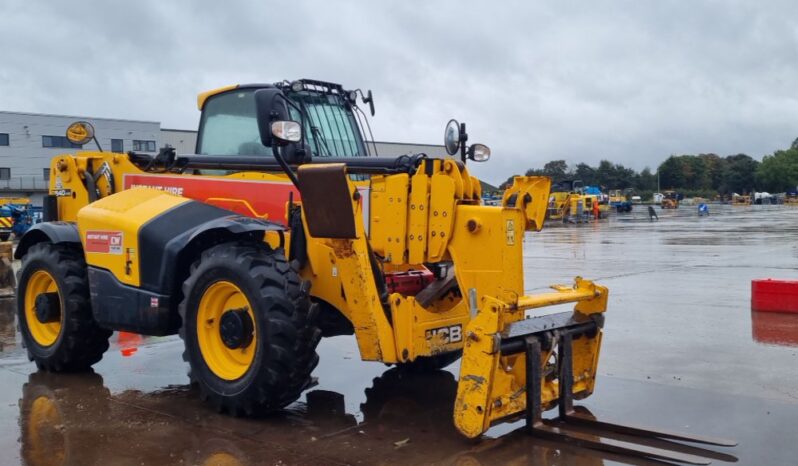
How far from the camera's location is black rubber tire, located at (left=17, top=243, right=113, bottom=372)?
22.9 feet

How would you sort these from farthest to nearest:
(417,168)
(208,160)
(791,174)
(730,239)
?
(791,174), (730,239), (208,160), (417,168)

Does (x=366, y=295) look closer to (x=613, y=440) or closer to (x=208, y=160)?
(x=613, y=440)

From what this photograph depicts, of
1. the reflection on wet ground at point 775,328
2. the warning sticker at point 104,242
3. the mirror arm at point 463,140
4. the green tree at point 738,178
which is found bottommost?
the reflection on wet ground at point 775,328

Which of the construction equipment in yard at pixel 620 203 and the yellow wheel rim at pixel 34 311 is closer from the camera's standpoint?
the yellow wheel rim at pixel 34 311

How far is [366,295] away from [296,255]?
0.88m

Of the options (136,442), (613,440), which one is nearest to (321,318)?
(136,442)

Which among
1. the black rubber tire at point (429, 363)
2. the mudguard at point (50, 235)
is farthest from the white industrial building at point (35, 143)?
the black rubber tire at point (429, 363)

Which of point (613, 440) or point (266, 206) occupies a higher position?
point (266, 206)

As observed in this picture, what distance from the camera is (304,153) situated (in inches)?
234

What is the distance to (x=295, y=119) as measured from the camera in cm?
689

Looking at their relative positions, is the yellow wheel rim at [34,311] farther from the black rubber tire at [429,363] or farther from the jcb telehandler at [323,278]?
the black rubber tire at [429,363]

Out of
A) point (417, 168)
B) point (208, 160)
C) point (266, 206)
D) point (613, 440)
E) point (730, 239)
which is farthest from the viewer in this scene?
point (730, 239)

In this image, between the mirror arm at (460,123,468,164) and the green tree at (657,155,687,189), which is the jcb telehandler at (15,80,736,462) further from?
the green tree at (657,155,687,189)

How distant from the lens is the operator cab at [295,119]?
701 cm
